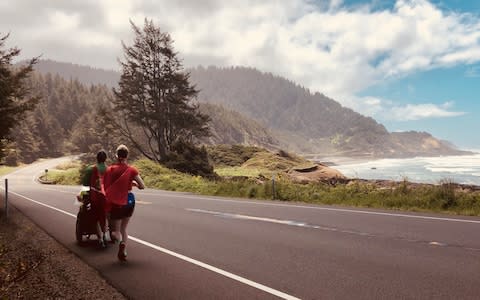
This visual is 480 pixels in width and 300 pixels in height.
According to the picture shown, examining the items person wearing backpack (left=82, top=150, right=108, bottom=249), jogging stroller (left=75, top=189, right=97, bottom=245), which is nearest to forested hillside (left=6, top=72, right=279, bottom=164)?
jogging stroller (left=75, top=189, right=97, bottom=245)

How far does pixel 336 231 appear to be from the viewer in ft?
30.5

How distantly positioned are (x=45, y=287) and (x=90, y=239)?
3.58m

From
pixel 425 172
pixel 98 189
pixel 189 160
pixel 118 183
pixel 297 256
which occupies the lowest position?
pixel 297 256

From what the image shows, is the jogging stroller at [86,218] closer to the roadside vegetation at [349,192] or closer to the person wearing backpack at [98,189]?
the person wearing backpack at [98,189]

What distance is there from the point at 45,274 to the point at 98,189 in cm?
218

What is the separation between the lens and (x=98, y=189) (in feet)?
27.8

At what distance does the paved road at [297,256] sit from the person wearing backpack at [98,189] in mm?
602

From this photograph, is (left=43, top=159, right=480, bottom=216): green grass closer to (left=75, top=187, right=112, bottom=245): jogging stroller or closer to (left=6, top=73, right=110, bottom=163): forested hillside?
(left=75, top=187, right=112, bottom=245): jogging stroller

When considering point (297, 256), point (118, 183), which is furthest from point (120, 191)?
point (297, 256)

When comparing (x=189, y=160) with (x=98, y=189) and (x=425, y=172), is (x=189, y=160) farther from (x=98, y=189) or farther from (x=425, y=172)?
(x=425, y=172)

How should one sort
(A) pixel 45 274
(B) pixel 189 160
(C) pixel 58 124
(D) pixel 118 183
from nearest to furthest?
(A) pixel 45 274, (D) pixel 118 183, (B) pixel 189 160, (C) pixel 58 124

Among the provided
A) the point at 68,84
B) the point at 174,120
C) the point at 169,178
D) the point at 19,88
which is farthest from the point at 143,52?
the point at 68,84

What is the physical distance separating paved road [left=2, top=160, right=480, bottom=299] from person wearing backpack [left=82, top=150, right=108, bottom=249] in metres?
0.60

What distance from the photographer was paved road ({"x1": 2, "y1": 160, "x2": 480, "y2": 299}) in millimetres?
5406
